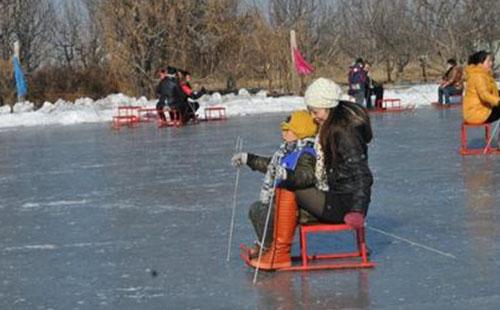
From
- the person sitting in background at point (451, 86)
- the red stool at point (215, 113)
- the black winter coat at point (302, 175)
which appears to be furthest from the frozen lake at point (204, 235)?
the person sitting in background at point (451, 86)

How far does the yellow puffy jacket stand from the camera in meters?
12.7

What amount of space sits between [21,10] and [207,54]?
15.5 metres

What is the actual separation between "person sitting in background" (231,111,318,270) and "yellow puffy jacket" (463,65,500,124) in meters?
6.66

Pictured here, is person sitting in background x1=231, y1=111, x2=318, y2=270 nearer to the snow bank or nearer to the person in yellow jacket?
the person in yellow jacket

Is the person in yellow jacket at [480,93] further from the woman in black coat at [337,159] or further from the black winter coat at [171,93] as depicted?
the black winter coat at [171,93]

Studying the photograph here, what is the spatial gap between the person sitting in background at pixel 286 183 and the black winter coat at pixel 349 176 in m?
0.16

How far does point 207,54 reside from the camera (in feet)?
124

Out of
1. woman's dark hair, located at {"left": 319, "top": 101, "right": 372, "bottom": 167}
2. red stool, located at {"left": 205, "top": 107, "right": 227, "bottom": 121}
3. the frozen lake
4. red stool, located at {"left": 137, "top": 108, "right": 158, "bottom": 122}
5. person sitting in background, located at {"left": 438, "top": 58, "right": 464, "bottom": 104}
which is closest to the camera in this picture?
the frozen lake

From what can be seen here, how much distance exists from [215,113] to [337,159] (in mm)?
20170

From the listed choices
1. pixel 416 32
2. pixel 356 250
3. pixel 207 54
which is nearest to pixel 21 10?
pixel 207 54

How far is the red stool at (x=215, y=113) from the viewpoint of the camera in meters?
24.4

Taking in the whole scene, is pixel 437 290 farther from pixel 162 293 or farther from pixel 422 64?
pixel 422 64

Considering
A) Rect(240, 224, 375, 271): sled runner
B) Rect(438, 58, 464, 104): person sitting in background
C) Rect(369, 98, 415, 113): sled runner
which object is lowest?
Rect(369, 98, 415, 113): sled runner

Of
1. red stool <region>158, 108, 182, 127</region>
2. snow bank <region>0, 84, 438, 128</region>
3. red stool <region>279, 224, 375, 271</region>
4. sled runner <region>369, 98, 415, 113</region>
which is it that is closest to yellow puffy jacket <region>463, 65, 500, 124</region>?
red stool <region>279, 224, 375, 271</region>
